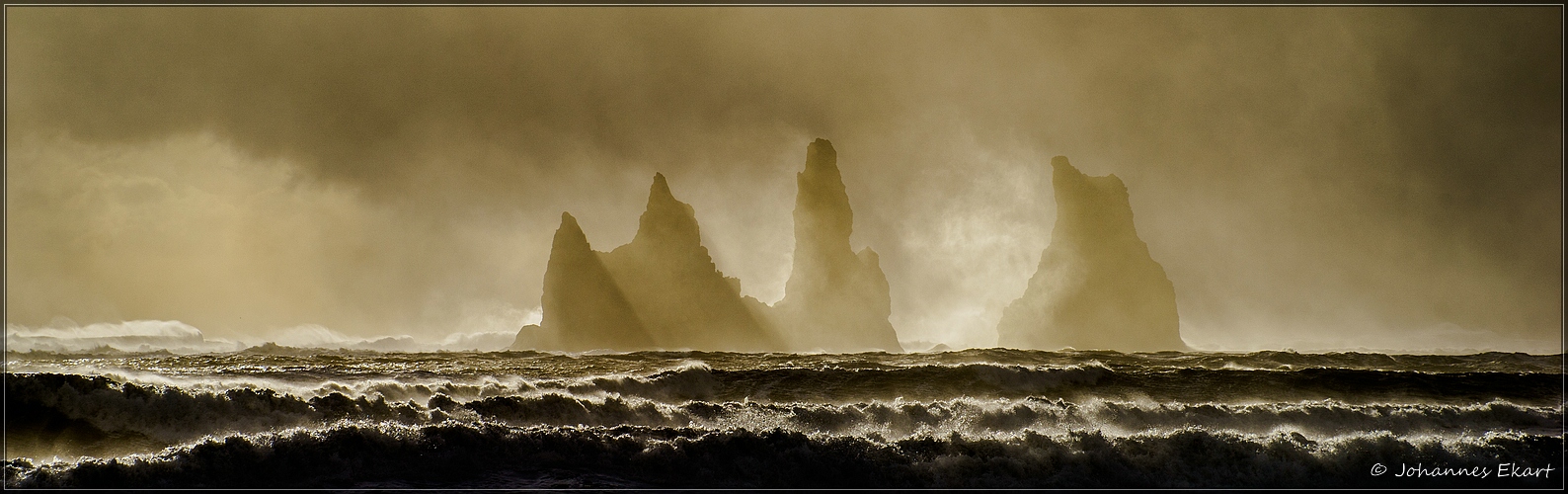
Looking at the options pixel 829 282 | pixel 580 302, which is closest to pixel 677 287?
pixel 580 302

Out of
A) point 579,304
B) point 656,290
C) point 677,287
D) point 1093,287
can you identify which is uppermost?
point 1093,287

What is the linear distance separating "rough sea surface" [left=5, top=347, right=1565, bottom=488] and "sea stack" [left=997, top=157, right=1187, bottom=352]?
59847 mm

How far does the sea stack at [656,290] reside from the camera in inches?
3076

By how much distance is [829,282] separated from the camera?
8462 centimetres

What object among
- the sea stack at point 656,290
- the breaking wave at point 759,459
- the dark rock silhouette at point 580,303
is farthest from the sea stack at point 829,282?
the breaking wave at point 759,459

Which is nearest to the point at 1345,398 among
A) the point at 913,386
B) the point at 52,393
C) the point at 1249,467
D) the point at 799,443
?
the point at 1249,467

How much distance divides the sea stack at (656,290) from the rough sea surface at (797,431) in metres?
61.9

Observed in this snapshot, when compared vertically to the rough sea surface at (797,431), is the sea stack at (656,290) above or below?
above

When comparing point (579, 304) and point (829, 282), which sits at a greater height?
point (829, 282)

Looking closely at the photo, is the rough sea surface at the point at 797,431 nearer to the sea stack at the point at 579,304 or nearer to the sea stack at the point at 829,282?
the sea stack at the point at 579,304

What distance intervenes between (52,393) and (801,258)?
7657cm

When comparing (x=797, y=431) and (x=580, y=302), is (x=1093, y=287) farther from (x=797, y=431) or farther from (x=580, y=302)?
(x=797, y=431)

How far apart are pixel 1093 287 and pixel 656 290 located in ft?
A: 172

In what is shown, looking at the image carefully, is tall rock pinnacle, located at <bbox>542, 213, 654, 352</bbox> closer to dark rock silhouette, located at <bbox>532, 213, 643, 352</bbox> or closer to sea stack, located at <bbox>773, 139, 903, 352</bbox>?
dark rock silhouette, located at <bbox>532, 213, 643, 352</bbox>
